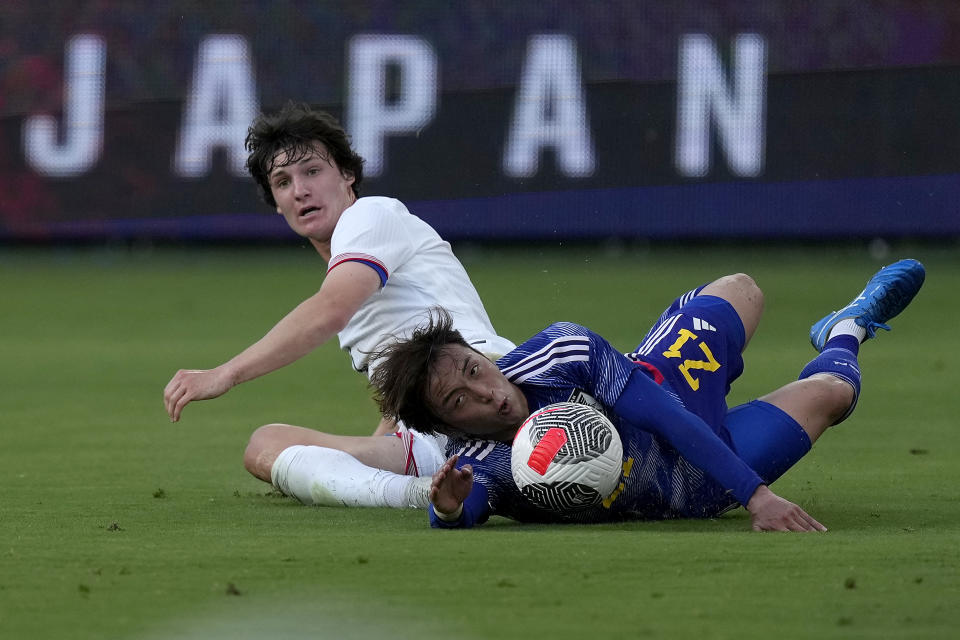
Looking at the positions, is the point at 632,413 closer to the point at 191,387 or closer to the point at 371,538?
the point at 371,538

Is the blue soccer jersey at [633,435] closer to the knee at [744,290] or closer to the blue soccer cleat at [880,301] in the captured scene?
the knee at [744,290]

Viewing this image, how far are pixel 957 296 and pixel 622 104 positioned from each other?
13.2ft

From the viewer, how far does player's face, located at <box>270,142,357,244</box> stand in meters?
6.30

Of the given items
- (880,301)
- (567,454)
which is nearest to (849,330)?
(880,301)

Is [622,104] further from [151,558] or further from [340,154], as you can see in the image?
[151,558]

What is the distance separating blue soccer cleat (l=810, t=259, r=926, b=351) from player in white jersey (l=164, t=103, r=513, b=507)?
1.44 m

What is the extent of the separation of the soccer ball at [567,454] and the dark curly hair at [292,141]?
6.10 ft

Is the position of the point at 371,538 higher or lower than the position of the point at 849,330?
lower

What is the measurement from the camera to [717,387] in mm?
5688

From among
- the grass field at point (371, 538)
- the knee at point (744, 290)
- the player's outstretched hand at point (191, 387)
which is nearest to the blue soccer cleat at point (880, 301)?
the knee at point (744, 290)

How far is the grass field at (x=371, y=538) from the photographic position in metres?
3.79

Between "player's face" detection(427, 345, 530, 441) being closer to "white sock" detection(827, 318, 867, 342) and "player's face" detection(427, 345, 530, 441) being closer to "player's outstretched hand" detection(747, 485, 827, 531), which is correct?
"player's outstretched hand" detection(747, 485, 827, 531)

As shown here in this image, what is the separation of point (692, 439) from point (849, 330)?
183cm

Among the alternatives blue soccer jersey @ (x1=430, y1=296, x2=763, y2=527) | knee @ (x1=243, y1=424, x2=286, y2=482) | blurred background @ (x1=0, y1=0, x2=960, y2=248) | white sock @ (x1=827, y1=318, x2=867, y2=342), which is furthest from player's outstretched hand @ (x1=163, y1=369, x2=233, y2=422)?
blurred background @ (x1=0, y1=0, x2=960, y2=248)
